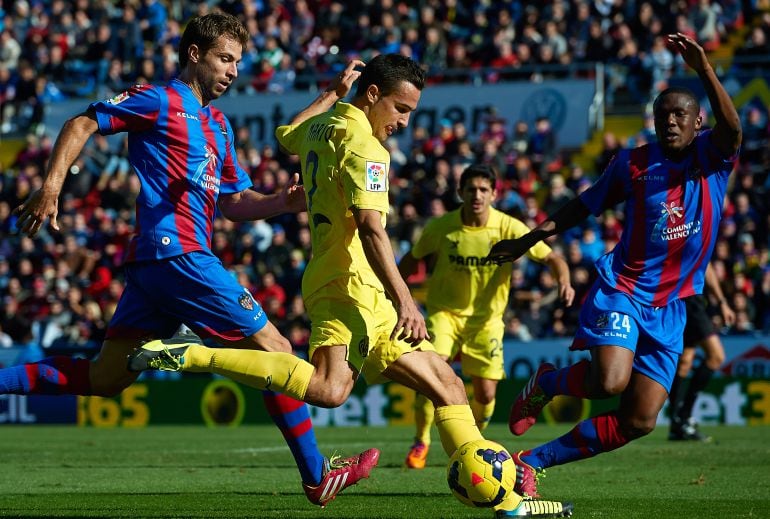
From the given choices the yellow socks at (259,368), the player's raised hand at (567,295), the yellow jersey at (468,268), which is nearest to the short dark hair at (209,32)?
the yellow socks at (259,368)

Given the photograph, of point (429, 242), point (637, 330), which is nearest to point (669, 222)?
point (637, 330)

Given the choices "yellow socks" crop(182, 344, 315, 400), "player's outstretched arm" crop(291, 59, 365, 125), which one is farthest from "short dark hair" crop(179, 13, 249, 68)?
"yellow socks" crop(182, 344, 315, 400)

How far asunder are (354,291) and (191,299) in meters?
0.93

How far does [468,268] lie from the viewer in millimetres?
11688

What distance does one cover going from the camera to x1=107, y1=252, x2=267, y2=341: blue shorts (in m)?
7.30

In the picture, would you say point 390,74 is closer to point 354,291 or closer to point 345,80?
point 345,80

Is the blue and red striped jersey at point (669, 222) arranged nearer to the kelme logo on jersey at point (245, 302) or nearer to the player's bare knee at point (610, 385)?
the player's bare knee at point (610, 385)

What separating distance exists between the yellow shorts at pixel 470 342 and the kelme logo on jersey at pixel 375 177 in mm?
4765

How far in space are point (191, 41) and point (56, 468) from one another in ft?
16.7

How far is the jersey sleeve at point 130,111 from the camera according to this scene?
7246mm

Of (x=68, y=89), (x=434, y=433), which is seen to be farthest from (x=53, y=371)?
(x=68, y=89)

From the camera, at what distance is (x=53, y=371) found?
24.6 feet

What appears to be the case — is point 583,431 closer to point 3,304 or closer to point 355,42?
point 3,304

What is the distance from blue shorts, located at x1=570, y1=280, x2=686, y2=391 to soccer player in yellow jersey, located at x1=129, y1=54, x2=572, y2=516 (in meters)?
1.03
